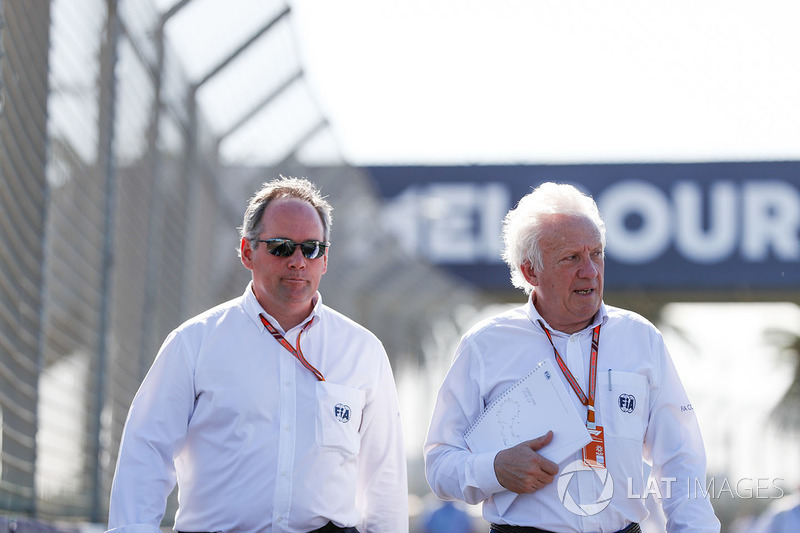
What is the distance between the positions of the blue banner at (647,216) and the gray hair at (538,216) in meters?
15.6

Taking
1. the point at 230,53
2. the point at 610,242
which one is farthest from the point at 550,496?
the point at 610,242

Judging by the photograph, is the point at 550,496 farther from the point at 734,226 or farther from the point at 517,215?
the point at 734,226

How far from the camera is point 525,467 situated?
12.6ft

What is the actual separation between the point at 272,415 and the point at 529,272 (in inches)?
33.6

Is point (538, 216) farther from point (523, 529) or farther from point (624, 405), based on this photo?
point (523, 529)

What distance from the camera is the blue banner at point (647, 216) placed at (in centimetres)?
2041

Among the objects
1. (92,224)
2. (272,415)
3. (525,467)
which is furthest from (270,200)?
(92,224)

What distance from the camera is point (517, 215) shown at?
427 centimetres

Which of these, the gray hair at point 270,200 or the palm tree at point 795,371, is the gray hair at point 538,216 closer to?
the gray hair at point 270,200

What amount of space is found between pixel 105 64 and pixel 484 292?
15.8m

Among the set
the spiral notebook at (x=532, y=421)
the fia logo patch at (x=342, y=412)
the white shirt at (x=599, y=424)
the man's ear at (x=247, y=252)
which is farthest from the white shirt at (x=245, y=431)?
the spiral notebook at (x=532, y=421)

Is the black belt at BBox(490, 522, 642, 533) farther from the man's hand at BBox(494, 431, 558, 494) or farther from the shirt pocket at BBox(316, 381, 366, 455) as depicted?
the shirt pocket at BBox(316, 381, 366, 455)

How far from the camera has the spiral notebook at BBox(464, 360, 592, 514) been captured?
388 cm

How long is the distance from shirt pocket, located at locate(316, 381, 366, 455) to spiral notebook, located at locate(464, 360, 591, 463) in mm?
323
